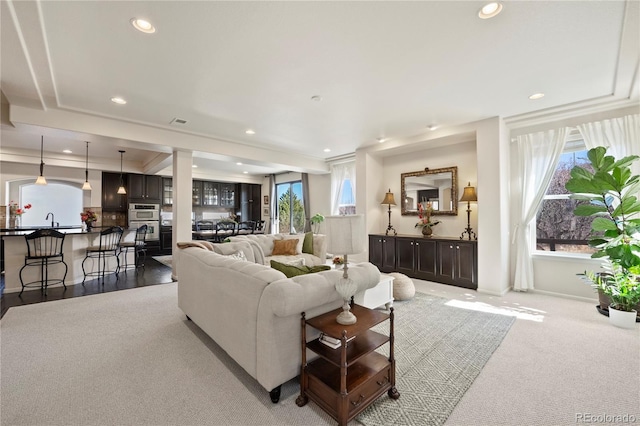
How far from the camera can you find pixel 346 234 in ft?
6.05

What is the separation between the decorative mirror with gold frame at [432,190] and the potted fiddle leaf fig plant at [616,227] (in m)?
1.91

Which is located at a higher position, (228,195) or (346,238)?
(228,195)

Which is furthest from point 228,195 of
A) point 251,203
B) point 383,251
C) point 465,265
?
point 465,265

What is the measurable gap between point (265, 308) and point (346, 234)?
2.30ft

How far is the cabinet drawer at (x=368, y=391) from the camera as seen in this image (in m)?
1.58

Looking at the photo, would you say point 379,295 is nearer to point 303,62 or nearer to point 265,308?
point 265,308

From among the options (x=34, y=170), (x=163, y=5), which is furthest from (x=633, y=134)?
(x=34, y=170)

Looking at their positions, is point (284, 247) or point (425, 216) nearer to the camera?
point (284, 247)

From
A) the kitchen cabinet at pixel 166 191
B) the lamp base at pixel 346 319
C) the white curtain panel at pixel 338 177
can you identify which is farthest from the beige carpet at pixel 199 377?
the kitchen cabinet at pixel 166 191

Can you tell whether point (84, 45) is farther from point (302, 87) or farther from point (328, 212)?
point (328, 212)

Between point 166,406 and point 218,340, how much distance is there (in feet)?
1.99

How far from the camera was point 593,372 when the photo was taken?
2123mm

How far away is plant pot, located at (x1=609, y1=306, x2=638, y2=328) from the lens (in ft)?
9.59

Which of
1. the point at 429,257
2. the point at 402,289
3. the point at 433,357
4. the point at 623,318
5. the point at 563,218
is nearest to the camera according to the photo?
the point at 433,357
